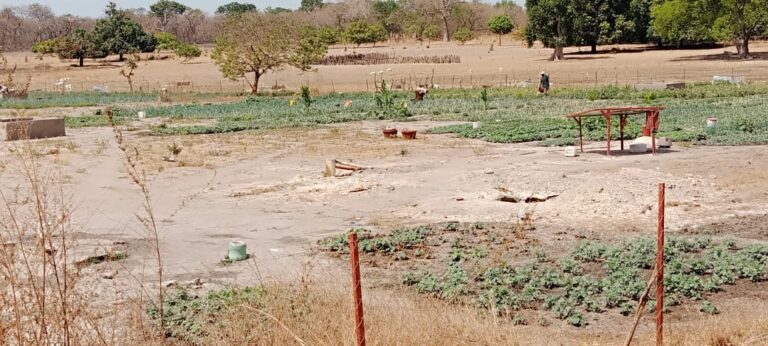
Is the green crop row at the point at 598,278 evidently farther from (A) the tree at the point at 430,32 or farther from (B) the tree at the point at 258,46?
(A) the tree at the point at 430,32

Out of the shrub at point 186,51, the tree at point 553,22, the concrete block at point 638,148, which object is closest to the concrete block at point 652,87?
the concrete block at point 638,148

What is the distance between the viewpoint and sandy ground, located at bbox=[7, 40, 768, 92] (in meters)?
49.5

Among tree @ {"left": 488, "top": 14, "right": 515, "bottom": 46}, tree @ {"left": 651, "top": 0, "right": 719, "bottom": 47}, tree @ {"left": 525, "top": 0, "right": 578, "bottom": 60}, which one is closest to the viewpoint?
tree @ {"left": 651, "top": 0, "right": 719, "bottom": 47}

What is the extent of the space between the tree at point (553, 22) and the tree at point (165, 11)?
91961 mm

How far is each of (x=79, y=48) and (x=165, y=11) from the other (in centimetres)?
7403

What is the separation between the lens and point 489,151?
21.8 metres

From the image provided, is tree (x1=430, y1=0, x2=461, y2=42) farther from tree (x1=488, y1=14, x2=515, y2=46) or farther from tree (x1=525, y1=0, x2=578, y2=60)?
tree (x1=525, y1=0, x2=578, y2=60)

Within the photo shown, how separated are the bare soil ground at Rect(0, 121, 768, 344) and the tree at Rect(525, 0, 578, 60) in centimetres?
4365

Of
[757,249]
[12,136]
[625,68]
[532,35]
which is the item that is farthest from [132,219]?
[532,35]

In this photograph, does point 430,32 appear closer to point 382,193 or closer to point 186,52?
point 186,52

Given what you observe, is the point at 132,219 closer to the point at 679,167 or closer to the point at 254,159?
the point at 254,159

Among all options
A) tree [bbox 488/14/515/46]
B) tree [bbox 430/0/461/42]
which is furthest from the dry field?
tree [bbox 430/0/461/42]

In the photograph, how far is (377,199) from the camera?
15812 millimetres

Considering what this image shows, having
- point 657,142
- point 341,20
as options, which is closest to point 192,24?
point 341,20
